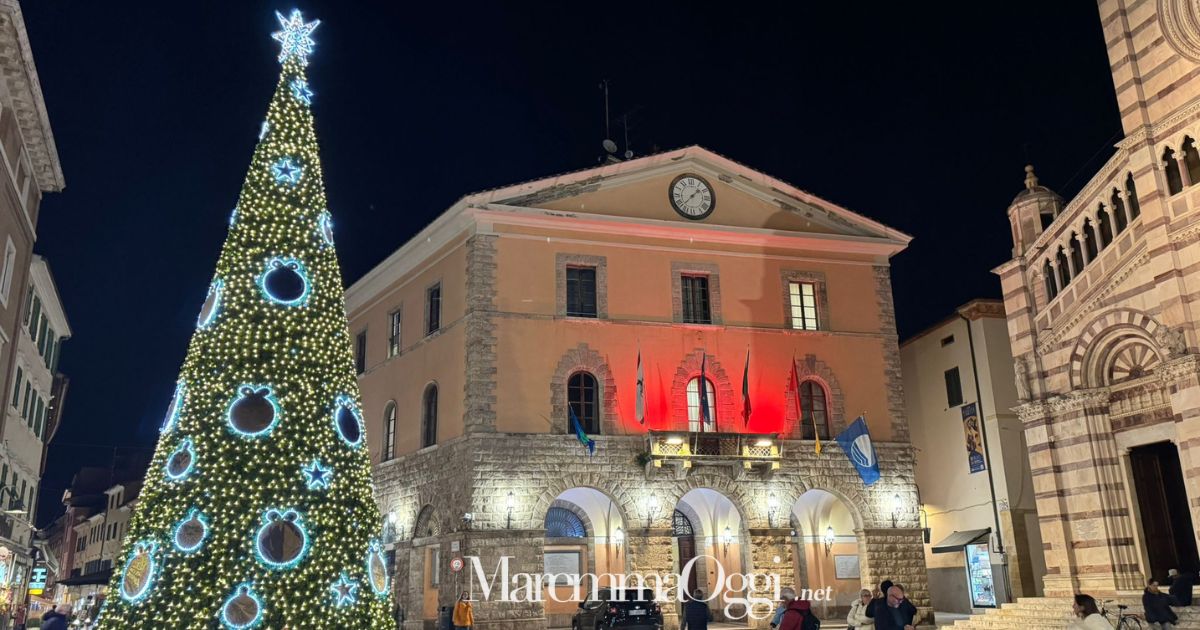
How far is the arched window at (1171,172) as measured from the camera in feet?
51.0

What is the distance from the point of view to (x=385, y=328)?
31.1 meters

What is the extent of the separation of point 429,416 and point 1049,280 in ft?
53.8

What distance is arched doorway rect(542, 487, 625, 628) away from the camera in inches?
991

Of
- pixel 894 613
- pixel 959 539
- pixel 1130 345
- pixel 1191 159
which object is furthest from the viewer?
pixel 959 539

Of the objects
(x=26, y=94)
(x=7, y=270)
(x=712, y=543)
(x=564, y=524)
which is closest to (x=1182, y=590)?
(x=712, y=543)

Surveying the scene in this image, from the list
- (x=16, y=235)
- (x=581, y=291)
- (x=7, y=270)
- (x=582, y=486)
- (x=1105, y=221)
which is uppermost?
(x=16, y=235)

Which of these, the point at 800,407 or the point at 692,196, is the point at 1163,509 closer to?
the point at 800,407

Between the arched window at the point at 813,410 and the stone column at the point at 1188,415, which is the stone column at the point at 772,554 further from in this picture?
the stone column at the point at 1188,415

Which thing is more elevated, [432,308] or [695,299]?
[432,308]

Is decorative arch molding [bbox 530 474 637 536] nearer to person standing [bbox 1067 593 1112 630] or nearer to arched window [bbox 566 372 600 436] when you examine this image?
arched window [bbox 566 372 600 436]

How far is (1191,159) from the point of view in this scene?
605 inches

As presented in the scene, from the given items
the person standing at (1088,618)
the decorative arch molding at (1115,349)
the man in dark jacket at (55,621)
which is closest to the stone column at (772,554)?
the decorative arch molding at (1115,349)

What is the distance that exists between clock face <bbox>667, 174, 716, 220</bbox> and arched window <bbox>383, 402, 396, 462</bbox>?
10559mm

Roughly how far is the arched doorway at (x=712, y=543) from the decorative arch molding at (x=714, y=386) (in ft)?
6.99
